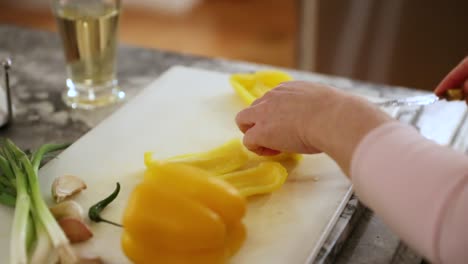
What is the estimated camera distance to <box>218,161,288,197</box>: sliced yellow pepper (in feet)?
2.76

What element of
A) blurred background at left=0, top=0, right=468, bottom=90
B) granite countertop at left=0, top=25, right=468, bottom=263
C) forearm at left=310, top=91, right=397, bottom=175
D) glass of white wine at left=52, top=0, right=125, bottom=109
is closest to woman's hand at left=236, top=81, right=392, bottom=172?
forearm at left=310, top=91, right=397, bottom=175

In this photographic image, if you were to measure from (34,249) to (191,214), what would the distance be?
7.4 inches

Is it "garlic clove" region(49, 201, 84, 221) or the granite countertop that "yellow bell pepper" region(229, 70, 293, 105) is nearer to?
the granite countertop

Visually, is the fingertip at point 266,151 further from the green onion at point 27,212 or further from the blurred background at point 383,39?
the blurred background at point 383,39

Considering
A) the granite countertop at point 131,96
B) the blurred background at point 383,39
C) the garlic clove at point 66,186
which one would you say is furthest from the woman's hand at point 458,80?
the blurred background at point 383,39

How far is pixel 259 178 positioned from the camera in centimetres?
86

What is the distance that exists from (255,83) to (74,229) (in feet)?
1.53

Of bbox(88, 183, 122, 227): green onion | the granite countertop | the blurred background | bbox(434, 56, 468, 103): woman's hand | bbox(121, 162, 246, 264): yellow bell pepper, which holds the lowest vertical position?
the blurred background

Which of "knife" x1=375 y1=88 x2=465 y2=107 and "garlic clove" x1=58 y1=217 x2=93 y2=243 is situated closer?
"garlic clove" x1=58 y1=217 x2=93 y2=243

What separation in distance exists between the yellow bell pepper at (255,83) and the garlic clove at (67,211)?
0.39m

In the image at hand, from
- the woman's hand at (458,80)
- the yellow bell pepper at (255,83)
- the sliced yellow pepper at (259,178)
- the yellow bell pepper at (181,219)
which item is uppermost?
the woman's hand at (458,80)

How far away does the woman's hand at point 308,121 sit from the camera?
0.73 meters

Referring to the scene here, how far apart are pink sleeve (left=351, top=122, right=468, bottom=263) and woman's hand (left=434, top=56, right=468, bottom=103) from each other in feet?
0.86

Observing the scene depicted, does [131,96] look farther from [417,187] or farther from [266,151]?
[417,187]
